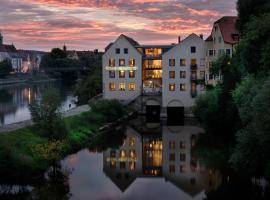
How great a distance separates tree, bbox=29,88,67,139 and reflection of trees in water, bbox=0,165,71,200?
4461 mm

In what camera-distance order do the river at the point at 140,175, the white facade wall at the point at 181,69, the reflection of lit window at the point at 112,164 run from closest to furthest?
the river at the point at 140,175
the reflection of lit window at the point at 112,164
the white facade wall at the point at 181,69

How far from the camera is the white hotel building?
217ft

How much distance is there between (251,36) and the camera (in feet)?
100

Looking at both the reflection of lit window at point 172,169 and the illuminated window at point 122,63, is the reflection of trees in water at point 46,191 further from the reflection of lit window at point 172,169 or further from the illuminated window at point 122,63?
the illuminated window at point 122,63

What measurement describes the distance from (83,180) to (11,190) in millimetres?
5517

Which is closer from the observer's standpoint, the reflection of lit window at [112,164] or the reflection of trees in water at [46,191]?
the reflection of trees in water at [46,191]

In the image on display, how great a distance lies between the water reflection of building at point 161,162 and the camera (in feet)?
105

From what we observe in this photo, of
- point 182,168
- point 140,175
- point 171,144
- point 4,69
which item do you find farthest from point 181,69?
point 4,69

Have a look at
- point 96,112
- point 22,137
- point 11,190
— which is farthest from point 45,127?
point 96,112

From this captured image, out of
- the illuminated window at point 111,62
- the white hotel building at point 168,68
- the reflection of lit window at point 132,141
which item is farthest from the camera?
the illuminated window at point 111,62

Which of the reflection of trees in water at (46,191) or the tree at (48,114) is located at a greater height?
the tree at (48,114)

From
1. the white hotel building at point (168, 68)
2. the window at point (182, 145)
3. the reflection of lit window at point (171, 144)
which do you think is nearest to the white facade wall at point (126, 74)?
the white hotel building at point (168, 68)

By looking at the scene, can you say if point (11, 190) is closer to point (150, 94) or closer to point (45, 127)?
point (45, 127)

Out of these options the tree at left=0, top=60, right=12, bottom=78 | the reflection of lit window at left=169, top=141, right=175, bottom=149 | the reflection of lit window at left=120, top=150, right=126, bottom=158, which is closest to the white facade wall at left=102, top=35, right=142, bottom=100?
the reflection of lit window at left=169, top=141, right=175, bottom=149
